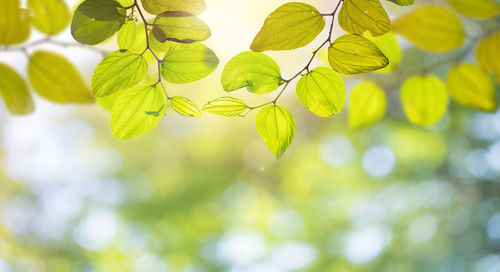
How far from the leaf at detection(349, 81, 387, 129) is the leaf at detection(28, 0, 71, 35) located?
1.17ft

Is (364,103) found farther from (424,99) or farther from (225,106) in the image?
(225,106)

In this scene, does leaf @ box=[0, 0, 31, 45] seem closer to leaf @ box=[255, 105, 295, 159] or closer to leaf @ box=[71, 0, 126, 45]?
leaf @ box=[71, 0, 126, 45]

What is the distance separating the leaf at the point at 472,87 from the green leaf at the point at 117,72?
0.38 m

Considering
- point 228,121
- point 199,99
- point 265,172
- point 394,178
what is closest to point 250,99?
point 199,99

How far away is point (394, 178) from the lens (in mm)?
2639

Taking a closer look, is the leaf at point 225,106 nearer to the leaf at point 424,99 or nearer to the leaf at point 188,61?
the leaf at point 188,61

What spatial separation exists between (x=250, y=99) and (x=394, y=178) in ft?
4.80

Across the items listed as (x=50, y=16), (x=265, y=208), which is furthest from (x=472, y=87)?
(x=265, y=208)

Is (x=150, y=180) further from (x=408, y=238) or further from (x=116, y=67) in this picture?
(x=116, y=67)

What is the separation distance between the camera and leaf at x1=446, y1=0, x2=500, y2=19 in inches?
15.1

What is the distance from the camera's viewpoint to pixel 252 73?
0.77 ft

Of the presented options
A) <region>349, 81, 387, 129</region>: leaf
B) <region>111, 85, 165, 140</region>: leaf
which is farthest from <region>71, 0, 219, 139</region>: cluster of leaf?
<region>349, 81, 387, 129</region>: leaf

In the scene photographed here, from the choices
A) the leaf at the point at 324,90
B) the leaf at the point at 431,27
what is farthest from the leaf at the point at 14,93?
the leaf at the point at 431,27

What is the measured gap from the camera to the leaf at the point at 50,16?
1.12 ft
